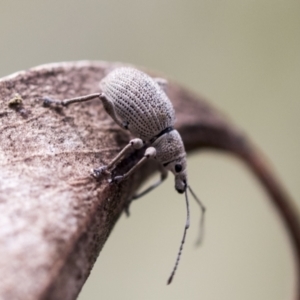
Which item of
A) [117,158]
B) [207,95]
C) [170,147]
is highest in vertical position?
[117,158]

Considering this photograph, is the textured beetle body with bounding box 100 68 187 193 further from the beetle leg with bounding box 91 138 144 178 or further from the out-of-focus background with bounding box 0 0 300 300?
the out-of-focus background with bounding box 0 0 300 300

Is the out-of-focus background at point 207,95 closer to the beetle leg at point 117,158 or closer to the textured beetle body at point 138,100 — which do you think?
the textured beetle body at point 138,100

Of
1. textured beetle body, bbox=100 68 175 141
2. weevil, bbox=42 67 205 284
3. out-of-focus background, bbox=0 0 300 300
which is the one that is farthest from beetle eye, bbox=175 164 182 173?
out-of-focus background, bbox=0 0 300 300

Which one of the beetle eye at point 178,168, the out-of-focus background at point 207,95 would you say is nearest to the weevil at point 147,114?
the beetle eye at point 178,168

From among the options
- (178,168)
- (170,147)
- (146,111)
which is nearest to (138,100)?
(146,111)

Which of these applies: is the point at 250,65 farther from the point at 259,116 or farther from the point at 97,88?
the point at 97,88

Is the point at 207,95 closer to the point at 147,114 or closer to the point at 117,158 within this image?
the point at 147,114

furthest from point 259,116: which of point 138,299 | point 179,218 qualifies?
point 138,299
